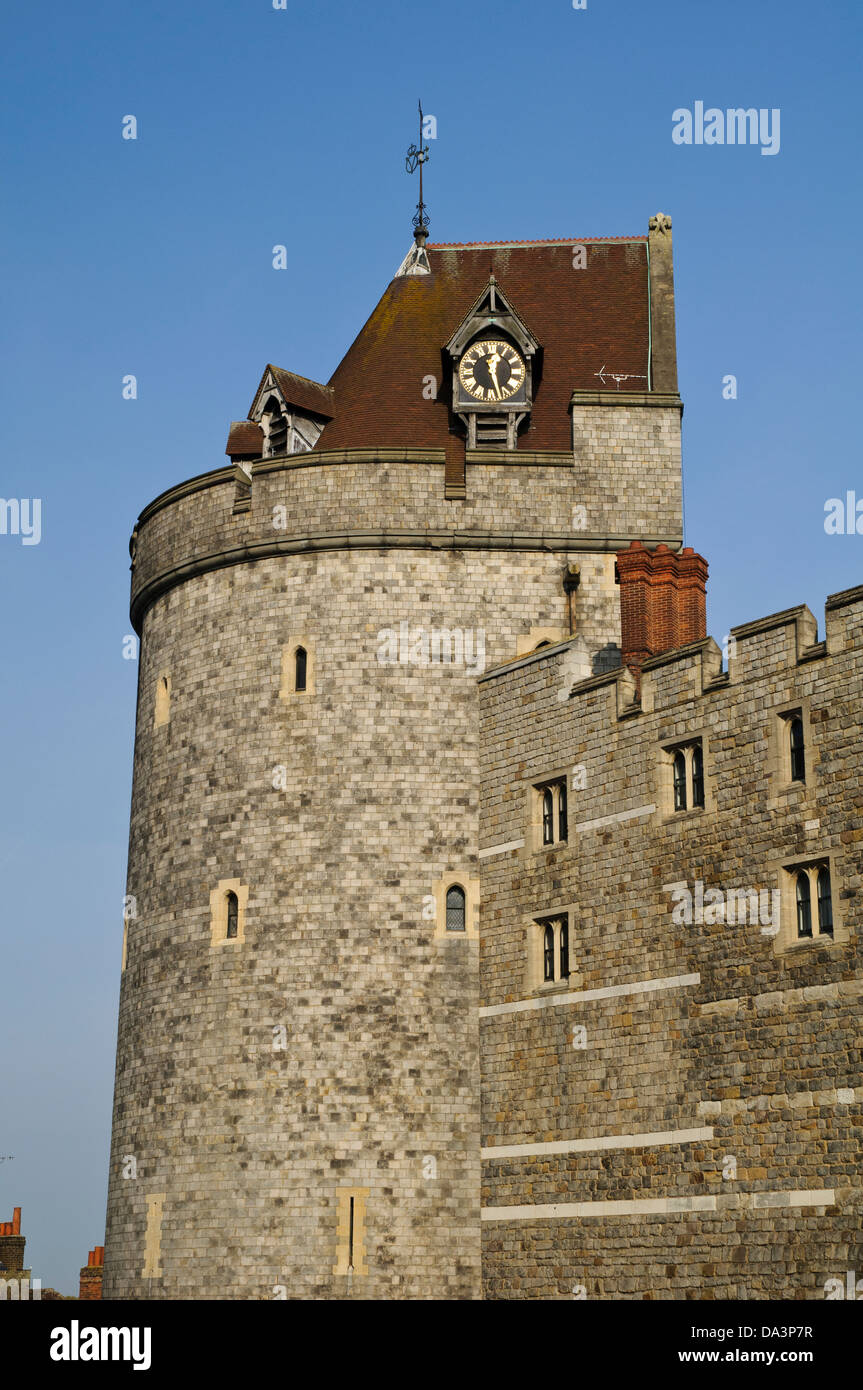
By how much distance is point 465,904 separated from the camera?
115ft

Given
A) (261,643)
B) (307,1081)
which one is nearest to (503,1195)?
(307,1081)

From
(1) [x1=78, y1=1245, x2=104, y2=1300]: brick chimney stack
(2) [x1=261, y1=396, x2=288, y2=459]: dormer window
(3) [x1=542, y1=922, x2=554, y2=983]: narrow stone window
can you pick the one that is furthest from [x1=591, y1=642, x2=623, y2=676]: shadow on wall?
(1) [x1=78, y1=1245, x2=104, y2=1300]: brick chimney stack

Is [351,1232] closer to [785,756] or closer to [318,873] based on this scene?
[318,873]

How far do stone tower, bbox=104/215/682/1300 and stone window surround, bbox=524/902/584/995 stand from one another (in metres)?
1.51

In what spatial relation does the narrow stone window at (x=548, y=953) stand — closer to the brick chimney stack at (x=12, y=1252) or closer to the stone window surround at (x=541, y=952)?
the stone window surround at (x=541, y=952)

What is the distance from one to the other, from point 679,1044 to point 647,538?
11235 millimetres

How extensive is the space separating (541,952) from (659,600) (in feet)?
22.3

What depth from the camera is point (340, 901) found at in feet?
114

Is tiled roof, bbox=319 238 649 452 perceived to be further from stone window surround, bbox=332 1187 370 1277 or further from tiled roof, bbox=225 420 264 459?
stone window surround, bbox=332 1187 370 1277

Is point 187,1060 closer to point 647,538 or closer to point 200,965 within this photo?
point 200,965

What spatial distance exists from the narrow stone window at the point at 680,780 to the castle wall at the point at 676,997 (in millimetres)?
203

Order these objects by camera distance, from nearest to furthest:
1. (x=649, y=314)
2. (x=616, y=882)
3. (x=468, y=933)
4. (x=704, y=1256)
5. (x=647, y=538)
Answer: (x=704, y=1256) → (x=616, y=882) → (x=468, y=933) → (x=647, y=538) → (x=649, y=314)

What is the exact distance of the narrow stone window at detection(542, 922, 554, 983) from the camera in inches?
1307

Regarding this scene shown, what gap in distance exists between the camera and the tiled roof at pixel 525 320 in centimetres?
3994
